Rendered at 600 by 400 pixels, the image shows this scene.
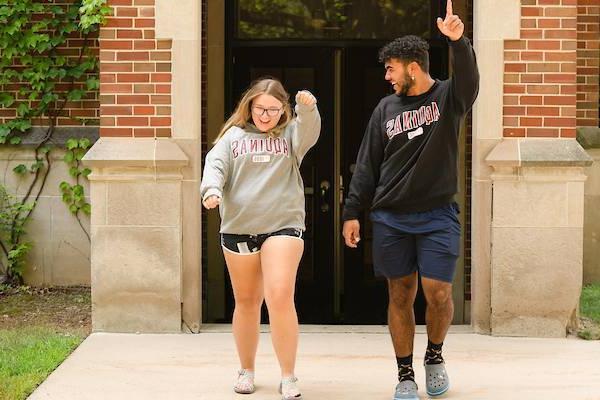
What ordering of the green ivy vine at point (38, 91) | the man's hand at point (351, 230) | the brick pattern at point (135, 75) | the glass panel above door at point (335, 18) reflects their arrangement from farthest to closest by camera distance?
the glass panel above door at point (335, 18)
the green ivy vine at point (38, 91)
the brick pattern at point (135, 75)
the man's hand at point (351, 230)

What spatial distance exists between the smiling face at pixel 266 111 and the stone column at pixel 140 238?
6.49 feet

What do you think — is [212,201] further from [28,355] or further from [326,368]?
[28,355]

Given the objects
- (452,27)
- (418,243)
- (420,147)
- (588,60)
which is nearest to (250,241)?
(418,243)

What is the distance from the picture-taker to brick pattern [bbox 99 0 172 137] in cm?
710

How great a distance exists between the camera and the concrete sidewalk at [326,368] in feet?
18.0

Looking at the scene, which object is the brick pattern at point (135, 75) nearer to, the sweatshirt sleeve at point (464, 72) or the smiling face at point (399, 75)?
the smiling face at point (399, 75)

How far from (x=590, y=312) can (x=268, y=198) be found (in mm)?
3781

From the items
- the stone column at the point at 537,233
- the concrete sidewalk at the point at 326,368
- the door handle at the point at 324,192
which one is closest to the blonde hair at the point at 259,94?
the concrete sidewalk at the point at 326,368

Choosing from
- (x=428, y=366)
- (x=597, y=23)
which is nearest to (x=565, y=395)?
(x=428, y=366)

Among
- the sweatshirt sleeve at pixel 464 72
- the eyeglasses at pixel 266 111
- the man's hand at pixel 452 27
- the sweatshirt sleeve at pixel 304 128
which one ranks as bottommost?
the sweatshirt sleeve at pixel 304 128

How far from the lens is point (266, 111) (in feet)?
16.9

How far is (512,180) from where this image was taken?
22.9 feet

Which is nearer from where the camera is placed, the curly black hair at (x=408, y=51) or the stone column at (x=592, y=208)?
the curly black hair at (x=408, y=51)

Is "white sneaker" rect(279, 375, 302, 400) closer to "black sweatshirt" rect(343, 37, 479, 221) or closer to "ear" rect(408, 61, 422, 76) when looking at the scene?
"black sweatshirt" rect(343, 37, 479, 221)
